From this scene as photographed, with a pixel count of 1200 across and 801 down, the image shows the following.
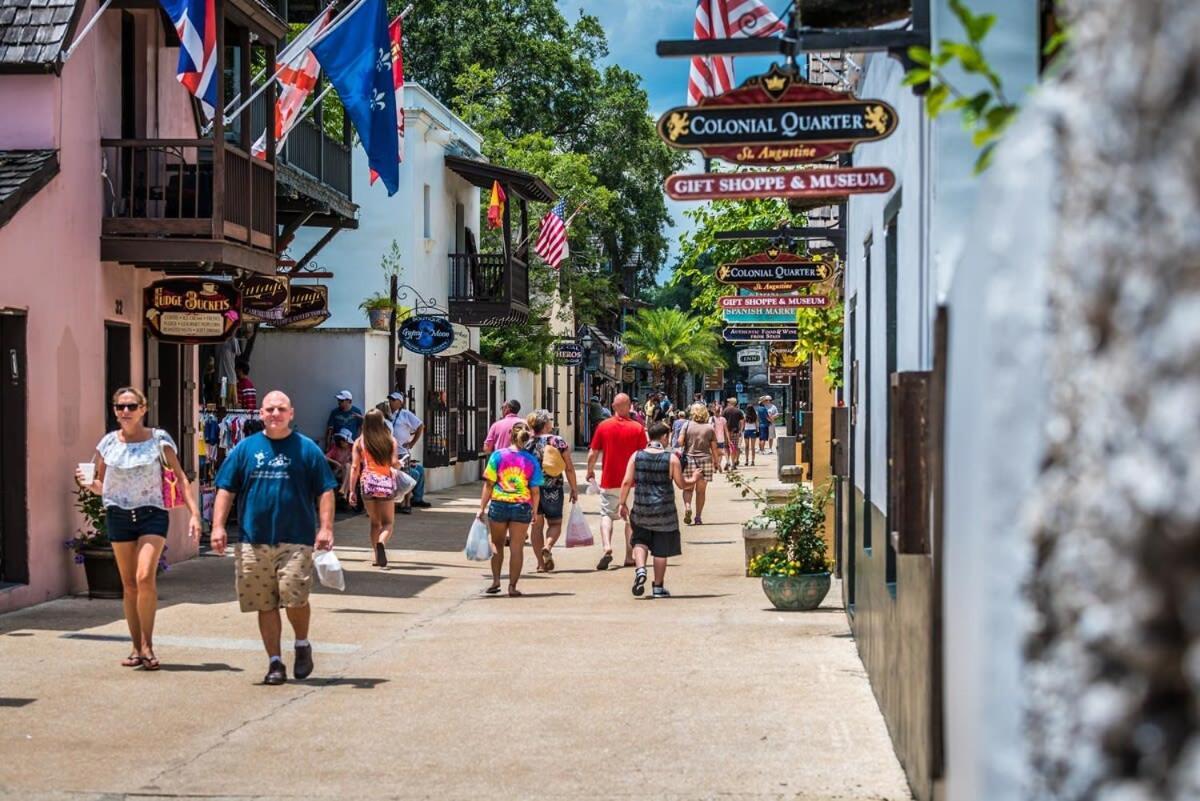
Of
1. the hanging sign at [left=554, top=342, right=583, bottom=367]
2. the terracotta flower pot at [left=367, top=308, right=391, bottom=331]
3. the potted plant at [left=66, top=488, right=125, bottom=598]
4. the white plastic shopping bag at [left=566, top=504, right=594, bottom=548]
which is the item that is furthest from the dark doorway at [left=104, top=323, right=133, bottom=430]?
the hanging sign at [left=554, top=342, right=583, bottom=367]

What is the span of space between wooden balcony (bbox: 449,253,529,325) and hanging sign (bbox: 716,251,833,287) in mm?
17592

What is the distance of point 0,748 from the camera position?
8203 mm

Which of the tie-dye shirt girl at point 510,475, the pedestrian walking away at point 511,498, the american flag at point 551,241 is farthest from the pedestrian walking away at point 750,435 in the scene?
the tie-dye shirt girl at point 510,475

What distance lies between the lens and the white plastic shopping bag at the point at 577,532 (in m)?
17.2

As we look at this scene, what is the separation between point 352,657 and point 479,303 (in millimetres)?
22981

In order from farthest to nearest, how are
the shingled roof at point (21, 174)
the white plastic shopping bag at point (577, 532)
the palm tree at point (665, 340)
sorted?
the palm tree at point (665, 340)
the white plastic shopping bag at point (577, 532)
the shingled roof at point (21, 174)

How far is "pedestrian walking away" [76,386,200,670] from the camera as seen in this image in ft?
35.0

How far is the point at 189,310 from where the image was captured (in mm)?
17078

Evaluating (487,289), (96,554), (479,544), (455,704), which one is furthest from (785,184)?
(487,289)

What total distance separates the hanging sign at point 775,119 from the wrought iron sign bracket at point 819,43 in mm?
356

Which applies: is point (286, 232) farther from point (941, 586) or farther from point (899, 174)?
point (941, 586)

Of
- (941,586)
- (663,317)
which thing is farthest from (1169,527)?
(663,317)

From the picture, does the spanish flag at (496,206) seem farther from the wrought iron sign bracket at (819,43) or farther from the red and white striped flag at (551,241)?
the wrought iron sign bracket at (819,43)

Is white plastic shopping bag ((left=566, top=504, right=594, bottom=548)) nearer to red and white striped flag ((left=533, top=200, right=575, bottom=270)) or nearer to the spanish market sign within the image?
the spanish market sign
